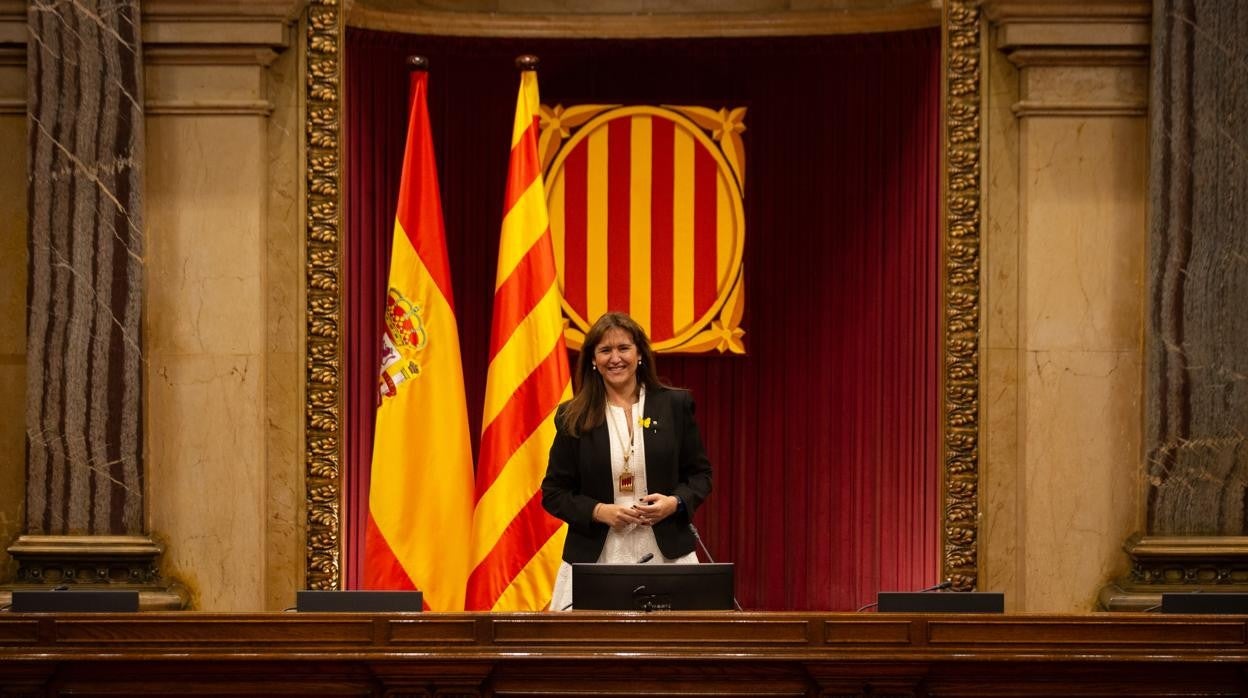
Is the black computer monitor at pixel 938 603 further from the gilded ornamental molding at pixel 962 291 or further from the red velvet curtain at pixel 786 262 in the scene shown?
the red velvet curtain at pixel 786 262

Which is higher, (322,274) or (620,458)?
(322,274)

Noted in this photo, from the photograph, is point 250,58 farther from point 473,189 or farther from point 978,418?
point 978,418

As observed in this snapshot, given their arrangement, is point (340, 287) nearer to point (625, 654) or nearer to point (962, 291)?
point (962, 291)

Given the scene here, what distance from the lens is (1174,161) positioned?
517cm

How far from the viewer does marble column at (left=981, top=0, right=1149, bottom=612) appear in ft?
17.4

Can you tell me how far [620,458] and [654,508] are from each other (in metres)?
0.22

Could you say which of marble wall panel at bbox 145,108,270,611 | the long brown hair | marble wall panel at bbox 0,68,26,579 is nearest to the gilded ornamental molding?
the long brown hair

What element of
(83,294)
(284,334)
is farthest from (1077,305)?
(83,294)

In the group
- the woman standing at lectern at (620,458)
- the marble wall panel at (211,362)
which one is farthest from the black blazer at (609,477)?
the marble wall panel at (211,362)

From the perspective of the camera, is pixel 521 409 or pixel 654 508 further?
pixel 521 409

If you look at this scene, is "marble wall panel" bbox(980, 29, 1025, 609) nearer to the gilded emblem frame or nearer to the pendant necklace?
the gilded emblem frame

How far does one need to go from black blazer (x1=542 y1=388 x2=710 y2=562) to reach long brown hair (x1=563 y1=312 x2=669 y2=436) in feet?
0.09

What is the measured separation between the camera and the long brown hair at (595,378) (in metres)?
4.23

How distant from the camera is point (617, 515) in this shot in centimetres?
411
